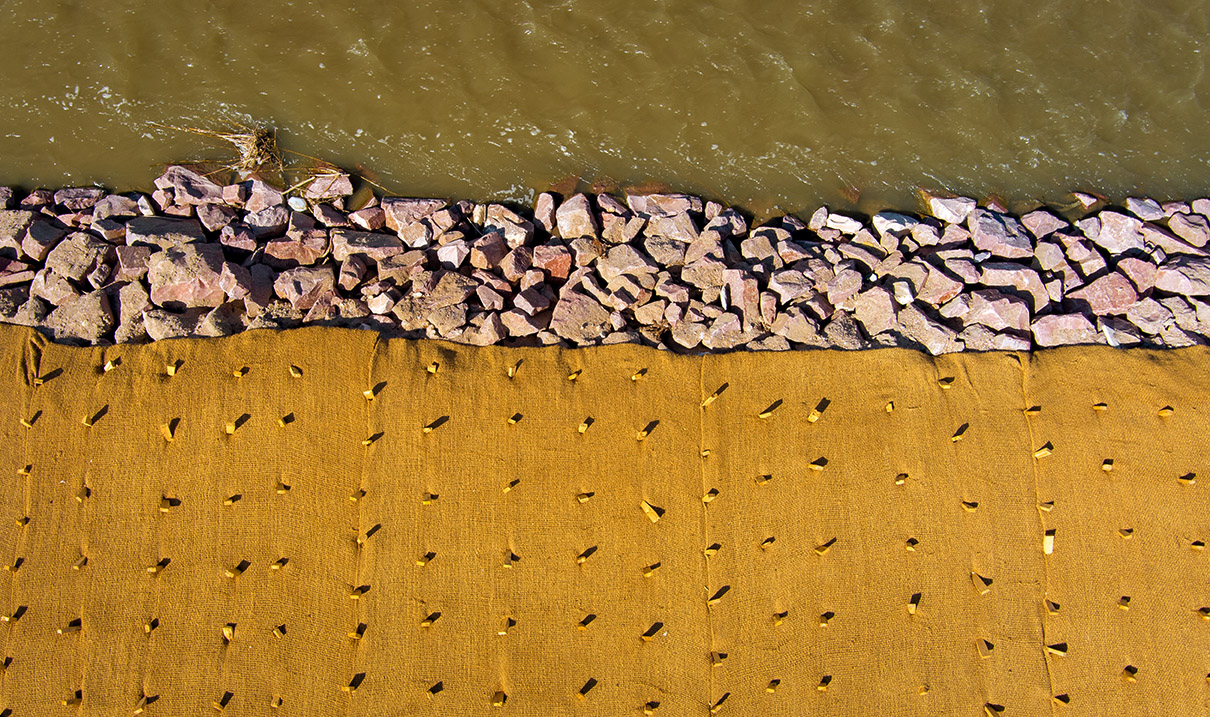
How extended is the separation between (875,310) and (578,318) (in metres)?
1.47

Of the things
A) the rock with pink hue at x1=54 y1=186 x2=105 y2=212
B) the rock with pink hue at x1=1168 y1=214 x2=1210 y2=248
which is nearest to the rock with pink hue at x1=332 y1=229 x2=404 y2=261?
the rock with pink hue at x1=54 y1=186 x2=105 y2=212

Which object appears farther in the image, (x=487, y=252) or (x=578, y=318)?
(x=487, y=252)

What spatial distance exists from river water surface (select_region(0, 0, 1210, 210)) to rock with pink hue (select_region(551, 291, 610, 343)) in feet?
2.83

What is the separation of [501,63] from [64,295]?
8.65 feet

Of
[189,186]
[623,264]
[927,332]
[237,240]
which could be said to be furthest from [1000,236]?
[189,186]

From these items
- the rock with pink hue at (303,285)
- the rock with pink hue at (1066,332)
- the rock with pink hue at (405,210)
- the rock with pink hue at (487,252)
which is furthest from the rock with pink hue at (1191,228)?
the rock with pink hue at (303,285)

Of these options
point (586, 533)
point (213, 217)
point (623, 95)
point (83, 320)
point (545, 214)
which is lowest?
point (586, 533)

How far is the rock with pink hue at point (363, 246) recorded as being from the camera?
11.1 feet

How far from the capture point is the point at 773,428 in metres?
2.97

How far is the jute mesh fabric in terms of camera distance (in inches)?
104

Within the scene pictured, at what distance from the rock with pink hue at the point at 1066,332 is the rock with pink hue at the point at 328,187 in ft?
12.3

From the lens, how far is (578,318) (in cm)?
323

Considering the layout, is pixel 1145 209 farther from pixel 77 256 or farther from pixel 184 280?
pixel 77 256

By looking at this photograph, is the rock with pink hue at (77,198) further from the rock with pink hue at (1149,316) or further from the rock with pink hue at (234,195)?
the rock with pink hue at (1149,316)
